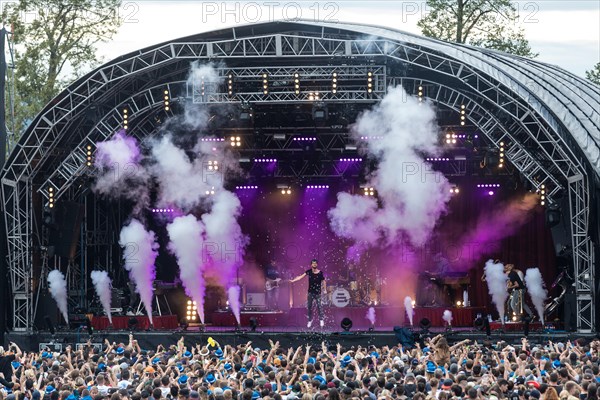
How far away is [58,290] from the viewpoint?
3198 cm

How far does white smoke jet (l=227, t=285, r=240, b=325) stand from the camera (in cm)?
3306

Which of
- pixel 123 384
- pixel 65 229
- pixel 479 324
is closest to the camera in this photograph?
pixel 123 384

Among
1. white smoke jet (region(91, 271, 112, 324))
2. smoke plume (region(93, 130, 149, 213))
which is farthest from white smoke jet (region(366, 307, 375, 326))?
smoke plume (region(93, 130, 149, 213))

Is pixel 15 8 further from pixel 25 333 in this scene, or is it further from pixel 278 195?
pixel 25 333

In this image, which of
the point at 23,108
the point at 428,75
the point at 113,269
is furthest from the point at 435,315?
the point at 23,108

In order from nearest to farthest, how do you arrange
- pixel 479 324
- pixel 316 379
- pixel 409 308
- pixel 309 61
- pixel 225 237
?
pixel 316 379 < pixel 479 324 < pixel 309 61 < pixel 409 308 < pixel 225 237

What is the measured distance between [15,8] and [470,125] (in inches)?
882

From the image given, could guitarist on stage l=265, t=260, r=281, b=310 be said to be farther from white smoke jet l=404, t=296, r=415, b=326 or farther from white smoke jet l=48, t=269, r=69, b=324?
white smoke jet l=48, t=269, r=69, b=324

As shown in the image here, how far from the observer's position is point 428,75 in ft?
98.2

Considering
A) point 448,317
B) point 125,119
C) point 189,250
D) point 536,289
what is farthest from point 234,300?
point 536,289

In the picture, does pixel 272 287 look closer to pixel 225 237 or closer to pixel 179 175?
pixel 225 237

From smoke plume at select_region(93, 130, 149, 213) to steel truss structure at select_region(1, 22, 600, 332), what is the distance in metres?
0.42

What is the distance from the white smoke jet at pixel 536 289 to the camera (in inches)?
1212

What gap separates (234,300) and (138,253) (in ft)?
10.6
